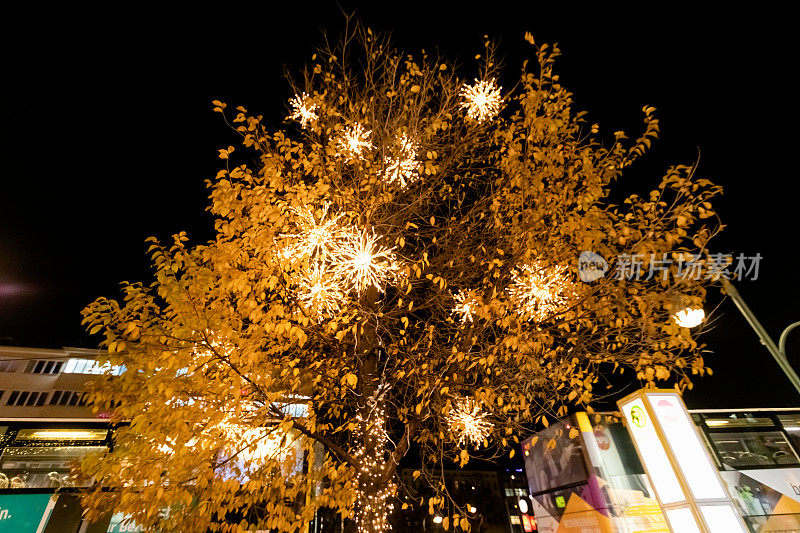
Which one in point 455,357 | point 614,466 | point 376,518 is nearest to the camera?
point 376,518

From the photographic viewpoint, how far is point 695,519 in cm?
464

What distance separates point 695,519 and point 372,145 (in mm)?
7748

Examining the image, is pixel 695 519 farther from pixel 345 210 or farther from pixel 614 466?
pixel 614 466

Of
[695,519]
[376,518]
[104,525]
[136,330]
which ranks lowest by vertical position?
[695,519]

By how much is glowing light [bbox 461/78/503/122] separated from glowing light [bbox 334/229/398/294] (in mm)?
3817

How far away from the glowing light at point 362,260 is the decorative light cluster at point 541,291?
2491 mm

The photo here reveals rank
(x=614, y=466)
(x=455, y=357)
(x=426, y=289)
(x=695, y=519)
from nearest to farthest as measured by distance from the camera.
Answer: (x=695, y=519)
(x=455, y=357)
(x=426, y=289)
(x=614, y=466)

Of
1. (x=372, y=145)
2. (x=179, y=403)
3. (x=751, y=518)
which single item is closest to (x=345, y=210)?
(x=372, y=145)

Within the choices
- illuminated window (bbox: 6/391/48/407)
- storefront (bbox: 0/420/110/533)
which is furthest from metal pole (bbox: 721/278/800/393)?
illuminated window (bbox: 6/391/48/407)

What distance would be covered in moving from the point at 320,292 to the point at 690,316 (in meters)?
6.08

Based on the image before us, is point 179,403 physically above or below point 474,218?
below

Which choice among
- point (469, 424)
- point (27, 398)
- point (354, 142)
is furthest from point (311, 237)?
point (27, 398)

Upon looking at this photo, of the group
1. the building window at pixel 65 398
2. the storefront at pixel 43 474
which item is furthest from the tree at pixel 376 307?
the building window at pixel 65 398

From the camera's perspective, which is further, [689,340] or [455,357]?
[455,357]
